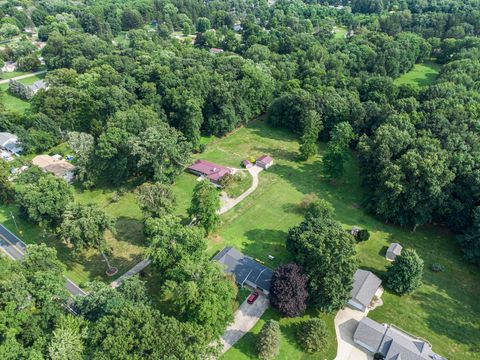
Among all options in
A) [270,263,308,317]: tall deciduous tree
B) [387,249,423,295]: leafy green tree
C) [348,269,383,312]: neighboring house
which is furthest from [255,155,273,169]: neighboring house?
[387,249,423,295]: leafy green tree

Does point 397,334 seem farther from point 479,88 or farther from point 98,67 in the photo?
point 98,67

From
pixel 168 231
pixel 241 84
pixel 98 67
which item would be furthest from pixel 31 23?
pixel 168 231

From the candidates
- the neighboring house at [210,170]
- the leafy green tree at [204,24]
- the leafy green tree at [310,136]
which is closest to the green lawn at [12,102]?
the neighboring house at [210,170]

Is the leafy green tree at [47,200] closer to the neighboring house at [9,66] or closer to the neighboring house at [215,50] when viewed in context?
the neighboring house at [215,50]

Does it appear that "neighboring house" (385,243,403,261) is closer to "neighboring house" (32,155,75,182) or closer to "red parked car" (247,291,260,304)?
"red parked car" (247,291,260,304)

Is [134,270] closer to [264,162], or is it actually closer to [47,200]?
[47,200]

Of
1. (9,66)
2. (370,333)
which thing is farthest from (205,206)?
(9,66)

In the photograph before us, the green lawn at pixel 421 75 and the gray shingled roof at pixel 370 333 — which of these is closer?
the gray shingled roof at pixel 370 333
